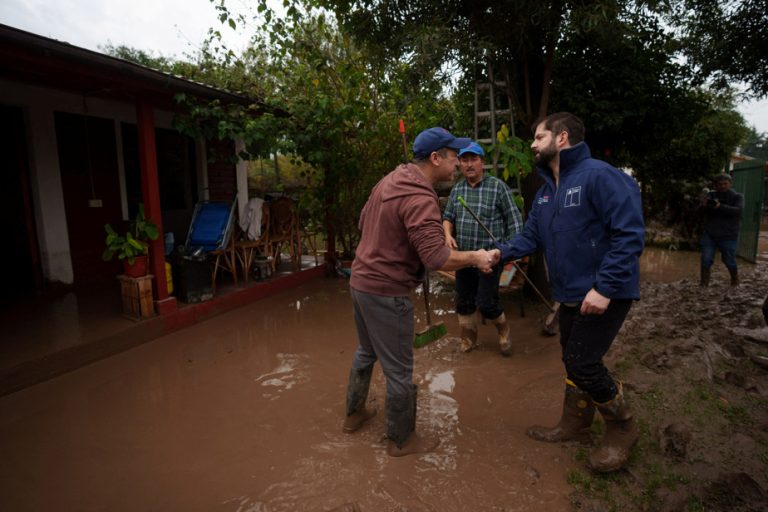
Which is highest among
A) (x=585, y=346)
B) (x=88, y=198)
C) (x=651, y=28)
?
(x=651, y=28)

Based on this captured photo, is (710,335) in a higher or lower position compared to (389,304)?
lower

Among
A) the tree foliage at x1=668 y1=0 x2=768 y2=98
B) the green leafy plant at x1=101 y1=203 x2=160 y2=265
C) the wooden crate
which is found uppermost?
the tree foliage at x1=668 y1=0 x2=768 y2=98

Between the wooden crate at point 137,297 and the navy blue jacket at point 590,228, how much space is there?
4.19 metres

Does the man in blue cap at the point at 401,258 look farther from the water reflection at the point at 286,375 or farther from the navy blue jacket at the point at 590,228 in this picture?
the water reflection at the point at 286,375

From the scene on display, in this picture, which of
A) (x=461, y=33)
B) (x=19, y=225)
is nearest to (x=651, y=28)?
(x=461, y=33)

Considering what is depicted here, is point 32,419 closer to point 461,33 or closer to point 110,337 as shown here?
point 110,337

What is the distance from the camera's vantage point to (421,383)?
377 centimetres

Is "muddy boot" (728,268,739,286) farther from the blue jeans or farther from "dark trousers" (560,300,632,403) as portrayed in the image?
"dark trousers" (560,300,632,403)

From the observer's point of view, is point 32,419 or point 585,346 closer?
point 585,346

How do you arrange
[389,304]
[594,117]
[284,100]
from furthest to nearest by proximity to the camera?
[284,100] < [594,117] < [389,304]

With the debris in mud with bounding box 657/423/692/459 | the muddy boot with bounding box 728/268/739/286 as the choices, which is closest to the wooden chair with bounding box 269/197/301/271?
the debris in mud with bounding box 657/423/692/459

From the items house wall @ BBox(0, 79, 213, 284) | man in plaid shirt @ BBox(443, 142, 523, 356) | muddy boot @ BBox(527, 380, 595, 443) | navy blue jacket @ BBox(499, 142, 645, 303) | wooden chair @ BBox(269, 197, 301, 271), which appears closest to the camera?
navy blue jacket @ BBox(499, 142, 645, 303)

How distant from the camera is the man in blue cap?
2451 mm

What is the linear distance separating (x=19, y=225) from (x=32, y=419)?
12.4 feet
